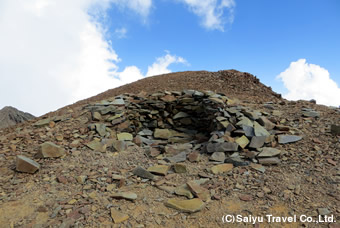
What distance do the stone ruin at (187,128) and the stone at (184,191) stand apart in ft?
4.00

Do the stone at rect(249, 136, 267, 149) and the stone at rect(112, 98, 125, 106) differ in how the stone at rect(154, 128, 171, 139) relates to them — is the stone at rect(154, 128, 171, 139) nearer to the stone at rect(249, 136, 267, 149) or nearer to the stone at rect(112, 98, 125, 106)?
the stone at rect(112, 98, 125, 106)

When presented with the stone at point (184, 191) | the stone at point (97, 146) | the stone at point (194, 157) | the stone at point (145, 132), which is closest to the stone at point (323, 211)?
the stone at point (184, 191)

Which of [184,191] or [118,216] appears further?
[184,191]

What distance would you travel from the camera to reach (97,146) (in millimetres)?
5750

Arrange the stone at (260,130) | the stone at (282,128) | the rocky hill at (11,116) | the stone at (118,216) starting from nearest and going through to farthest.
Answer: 1. the stone at (118,216)
2. the stone at (260,130)
3. the stone at (282,128)
4. the rocky hill at (11,116)

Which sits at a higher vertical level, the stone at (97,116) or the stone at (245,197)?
the stone at (97,116)

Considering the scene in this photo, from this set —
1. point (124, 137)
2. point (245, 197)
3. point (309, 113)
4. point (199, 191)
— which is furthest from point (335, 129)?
point (124, 137)

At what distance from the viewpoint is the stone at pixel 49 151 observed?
5078 mm

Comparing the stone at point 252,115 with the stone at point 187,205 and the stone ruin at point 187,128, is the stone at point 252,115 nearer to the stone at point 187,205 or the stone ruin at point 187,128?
the stone ruin at point 187,128

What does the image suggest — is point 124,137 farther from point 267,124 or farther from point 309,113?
point 309,113

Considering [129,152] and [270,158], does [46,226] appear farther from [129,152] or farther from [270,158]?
[270,158]

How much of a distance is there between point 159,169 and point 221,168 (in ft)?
4.32

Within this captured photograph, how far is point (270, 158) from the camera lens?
4809 mm

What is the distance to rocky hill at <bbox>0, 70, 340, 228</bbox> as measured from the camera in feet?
10.9
